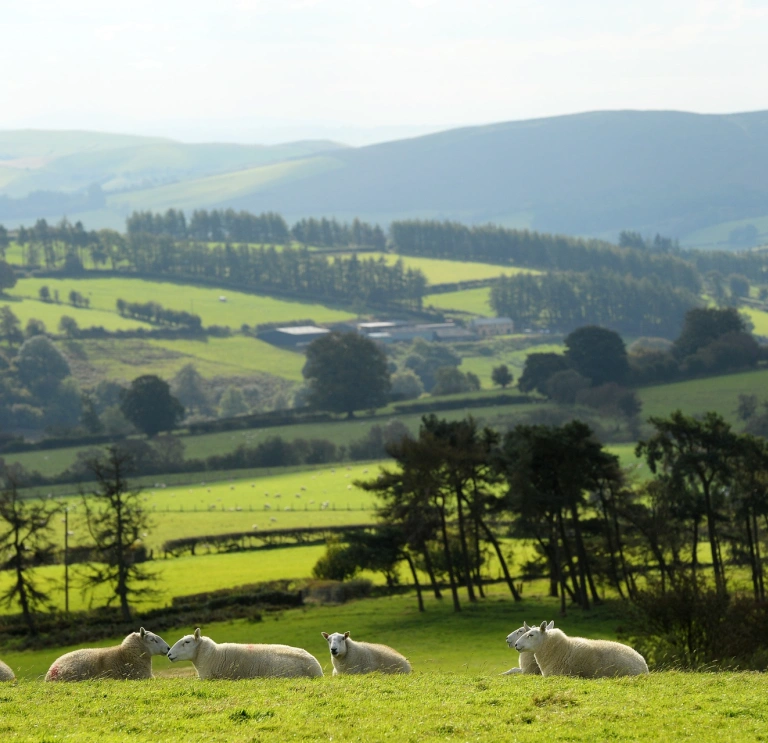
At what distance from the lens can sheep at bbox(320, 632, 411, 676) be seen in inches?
989

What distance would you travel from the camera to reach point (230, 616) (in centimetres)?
5378

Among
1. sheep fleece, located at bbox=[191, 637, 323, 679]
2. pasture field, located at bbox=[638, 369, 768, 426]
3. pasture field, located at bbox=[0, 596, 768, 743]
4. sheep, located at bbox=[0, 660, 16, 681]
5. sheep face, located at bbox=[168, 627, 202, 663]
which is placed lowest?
pasture field, located at bbox=[638, 369, 768, 426]

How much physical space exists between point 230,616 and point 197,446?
77.9 meters

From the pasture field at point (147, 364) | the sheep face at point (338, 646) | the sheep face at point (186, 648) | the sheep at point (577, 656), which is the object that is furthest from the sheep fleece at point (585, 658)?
the pasture field at point (147, 364)

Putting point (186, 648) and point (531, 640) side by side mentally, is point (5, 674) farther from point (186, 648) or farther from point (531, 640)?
point (531, 640)

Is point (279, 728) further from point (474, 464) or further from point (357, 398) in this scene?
point (357, 398)

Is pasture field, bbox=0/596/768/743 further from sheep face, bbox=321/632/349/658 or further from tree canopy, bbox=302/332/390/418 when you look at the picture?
tree canopy, bbox=302/332/390/418

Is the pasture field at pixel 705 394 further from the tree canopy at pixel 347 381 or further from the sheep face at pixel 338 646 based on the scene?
the sheep face at pixel 338 646

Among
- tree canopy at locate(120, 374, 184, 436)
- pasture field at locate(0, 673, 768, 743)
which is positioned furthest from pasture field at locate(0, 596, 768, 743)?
tree canopy at locate(120, 374, 184, 436)

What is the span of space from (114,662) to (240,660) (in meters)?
3.27

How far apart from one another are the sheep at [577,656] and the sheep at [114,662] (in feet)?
26.9

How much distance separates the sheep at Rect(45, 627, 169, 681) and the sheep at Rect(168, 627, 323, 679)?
4.38ft

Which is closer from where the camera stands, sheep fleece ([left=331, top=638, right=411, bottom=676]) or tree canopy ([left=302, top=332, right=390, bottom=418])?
sheep fleece ([left=331, top=638, right=411, bottom=676])

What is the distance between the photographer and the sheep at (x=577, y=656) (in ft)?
76.0
